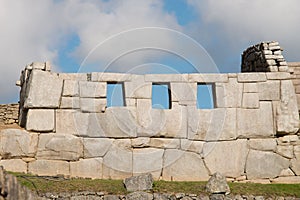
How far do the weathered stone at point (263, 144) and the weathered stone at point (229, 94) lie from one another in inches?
42.8

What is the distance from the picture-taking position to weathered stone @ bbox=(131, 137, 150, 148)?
12859mm

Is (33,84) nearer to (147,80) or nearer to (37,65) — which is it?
(37,65)

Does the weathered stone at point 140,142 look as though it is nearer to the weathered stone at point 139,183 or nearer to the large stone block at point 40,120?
Answer: the weathered stone at point 139,183

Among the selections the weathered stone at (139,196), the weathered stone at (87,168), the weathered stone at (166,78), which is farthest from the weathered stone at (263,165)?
the weathered stone at (87,168)

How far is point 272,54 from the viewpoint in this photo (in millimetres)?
13953

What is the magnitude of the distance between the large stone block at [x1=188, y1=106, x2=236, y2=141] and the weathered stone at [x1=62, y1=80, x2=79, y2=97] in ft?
10.0

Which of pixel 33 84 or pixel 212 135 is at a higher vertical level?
pixel 33 84

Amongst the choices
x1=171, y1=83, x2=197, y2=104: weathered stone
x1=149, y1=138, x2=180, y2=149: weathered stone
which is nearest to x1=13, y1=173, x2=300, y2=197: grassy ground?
x1=149, y1=138, x2=180, y2=149: weathered stone

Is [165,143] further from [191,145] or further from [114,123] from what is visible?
[114,123]

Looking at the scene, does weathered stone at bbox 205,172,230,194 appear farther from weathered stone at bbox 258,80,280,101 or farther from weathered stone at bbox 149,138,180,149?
weathered stone at bbox 258,80,280,101

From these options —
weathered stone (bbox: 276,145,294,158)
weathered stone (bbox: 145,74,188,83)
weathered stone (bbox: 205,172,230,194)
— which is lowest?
weathered stone (bbox: 205,172,230,194)

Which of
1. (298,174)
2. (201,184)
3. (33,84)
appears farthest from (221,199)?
(33,84)

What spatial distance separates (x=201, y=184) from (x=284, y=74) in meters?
4.09

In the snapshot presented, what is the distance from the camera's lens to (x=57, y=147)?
1259cm
